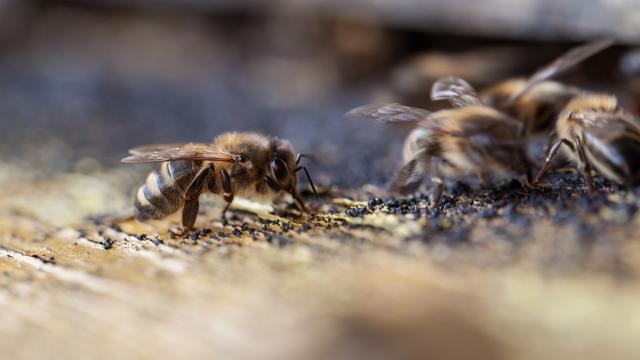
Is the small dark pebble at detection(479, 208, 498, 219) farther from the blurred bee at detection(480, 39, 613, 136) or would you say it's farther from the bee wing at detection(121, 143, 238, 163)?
the bee wing at detection(121, 143, 238, 163)

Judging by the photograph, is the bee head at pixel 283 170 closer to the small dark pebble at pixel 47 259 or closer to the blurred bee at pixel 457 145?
the blurred bee at pixel 457 145

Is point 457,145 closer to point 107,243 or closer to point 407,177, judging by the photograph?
point 407,177

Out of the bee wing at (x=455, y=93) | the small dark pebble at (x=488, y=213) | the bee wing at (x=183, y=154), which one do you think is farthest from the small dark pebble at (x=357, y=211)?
the bee wing at (x=455, y=93)

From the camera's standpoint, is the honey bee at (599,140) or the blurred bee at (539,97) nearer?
the honey bee at (599,140)

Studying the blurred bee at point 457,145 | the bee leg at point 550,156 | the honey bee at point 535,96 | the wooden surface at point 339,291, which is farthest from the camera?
the honey bee at point 535,96

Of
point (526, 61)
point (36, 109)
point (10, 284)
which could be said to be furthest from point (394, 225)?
point (36, 109)

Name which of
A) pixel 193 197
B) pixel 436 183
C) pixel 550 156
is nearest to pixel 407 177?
pixel 436 183
